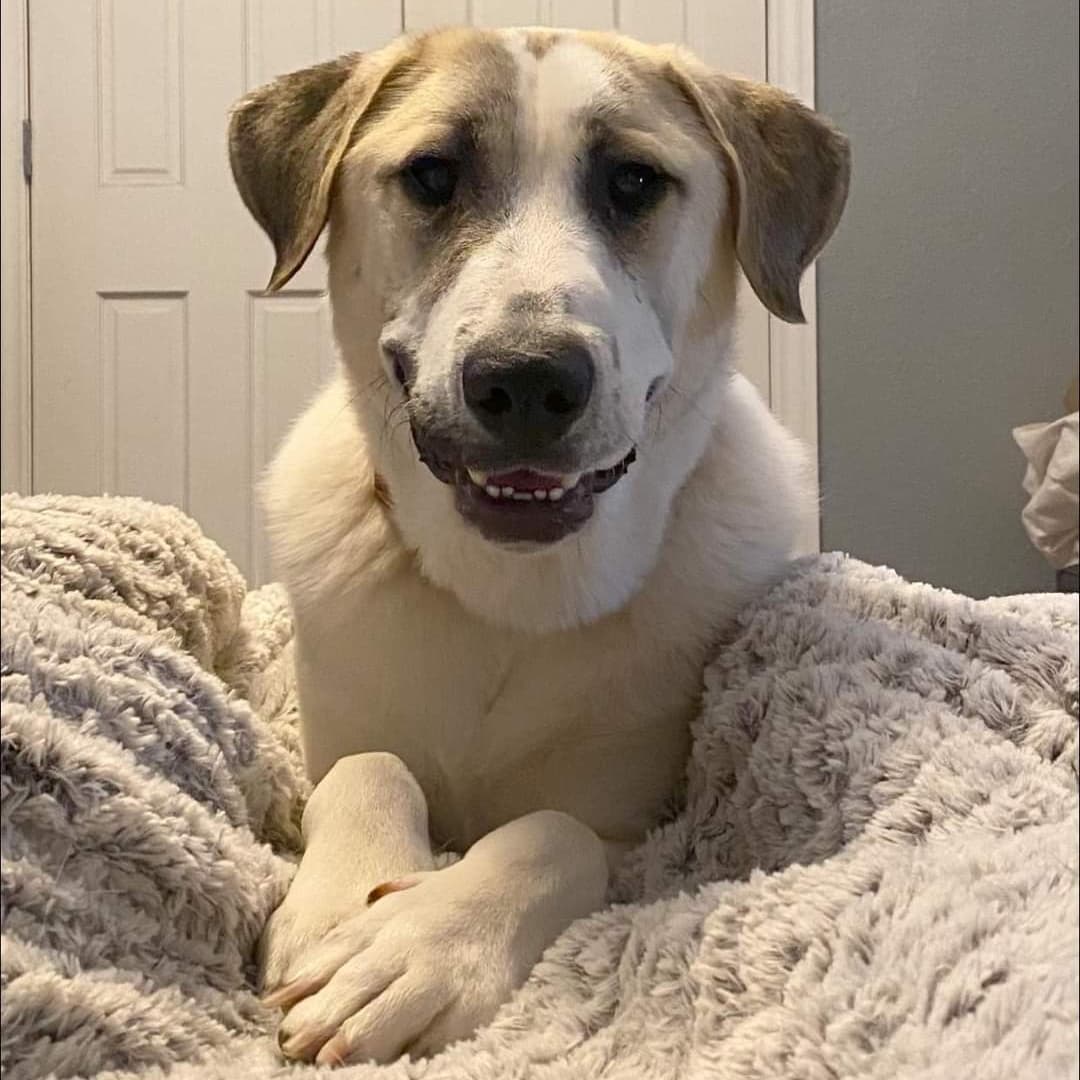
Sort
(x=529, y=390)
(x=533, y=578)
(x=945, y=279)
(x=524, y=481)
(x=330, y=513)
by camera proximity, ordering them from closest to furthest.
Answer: (x=529, y=390) < (x=524, y=481) < (x=533, y=578) < (x=330, y=513) < (x=945, y=279)

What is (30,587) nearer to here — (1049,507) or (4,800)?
(4,800)

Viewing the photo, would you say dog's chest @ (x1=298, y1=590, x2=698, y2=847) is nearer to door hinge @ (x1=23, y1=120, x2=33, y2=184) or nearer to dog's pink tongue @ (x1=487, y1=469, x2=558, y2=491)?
dog's pink tongue @ (x1=487, y1=469, x2=558, y2=491)

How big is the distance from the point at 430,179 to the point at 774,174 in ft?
1.08

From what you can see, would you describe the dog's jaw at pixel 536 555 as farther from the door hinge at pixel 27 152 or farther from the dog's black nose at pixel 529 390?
the door hinge at pixel 27 152

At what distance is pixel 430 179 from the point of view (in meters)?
1.16

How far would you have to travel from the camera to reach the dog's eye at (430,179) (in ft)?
3.77

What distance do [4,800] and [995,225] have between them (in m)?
1.80

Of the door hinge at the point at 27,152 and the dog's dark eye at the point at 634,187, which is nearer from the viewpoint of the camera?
the dog's dark eye at the point at 634,187

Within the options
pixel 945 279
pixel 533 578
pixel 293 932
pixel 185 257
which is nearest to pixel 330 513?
pixel 533 578

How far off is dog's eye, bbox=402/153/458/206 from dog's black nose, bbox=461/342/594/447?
0.79ft

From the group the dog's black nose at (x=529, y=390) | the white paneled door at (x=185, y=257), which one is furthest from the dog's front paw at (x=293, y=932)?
the white paneled door at (x=185, y=257)

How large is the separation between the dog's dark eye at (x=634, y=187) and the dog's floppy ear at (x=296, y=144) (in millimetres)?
249

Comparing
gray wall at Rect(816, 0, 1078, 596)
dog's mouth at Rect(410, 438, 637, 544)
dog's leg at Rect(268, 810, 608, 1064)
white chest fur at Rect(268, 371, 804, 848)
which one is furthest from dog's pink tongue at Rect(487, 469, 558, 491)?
gray wall at Rect(816, 0, 1078, 596)

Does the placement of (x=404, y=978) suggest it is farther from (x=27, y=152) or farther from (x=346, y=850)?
(x=27, y=152)
